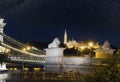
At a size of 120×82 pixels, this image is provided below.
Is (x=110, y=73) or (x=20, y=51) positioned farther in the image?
(x=20, y=51)

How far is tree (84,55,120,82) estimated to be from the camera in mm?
20000

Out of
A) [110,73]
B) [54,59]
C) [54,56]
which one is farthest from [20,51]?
[110,73]

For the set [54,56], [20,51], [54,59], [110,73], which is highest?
[20,51]

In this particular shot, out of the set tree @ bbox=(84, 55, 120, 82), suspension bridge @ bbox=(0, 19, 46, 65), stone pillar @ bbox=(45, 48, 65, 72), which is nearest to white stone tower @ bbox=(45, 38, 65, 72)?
stone pillar @ bbox=(45, 48, 65, 72)

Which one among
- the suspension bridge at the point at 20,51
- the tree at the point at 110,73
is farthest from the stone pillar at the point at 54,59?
the suspension bridge at the point at 20,51

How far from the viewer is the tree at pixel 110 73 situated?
20000 mm

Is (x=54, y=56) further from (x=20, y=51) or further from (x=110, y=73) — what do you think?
(x=20, y=51)

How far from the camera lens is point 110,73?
2002 centimetres

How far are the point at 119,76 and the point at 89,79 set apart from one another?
124 centimetres

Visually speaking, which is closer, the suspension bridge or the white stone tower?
the white stone tower

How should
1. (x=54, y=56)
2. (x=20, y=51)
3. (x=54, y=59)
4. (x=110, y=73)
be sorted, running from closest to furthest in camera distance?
(x=110, y=73)
(x=54, y=56)
(x=54, y=59)
(x=20, y=51)

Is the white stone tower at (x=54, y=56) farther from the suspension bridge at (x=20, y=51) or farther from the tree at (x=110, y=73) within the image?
the suspension bridge at (x=20, y=51)

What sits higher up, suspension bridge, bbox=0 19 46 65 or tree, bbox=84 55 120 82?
suspension bridge, bbox=0 19 46 65

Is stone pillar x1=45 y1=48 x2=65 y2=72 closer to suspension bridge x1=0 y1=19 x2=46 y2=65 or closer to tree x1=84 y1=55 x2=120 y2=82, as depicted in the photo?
tree x1=84 y1=55 x2=120 y2=82
